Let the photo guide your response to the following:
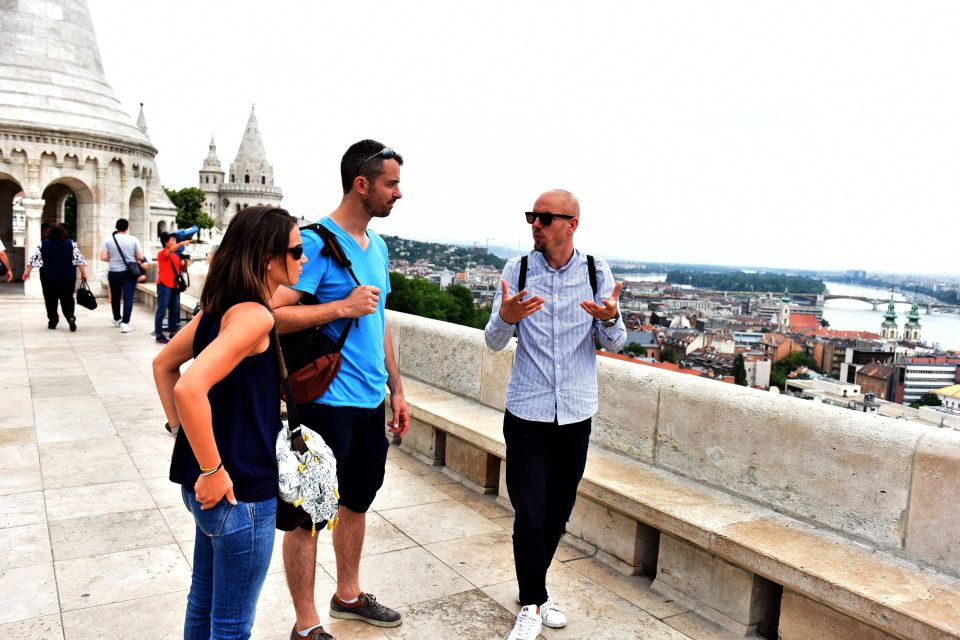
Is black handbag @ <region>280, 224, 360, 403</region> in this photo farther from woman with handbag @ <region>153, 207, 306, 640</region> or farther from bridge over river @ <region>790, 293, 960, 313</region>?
bridge over river @ <region>790, 293, 960, 313</region>

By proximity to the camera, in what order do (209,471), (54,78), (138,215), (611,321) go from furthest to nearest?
(138,215) < (54,78) < (611,321) < (209,471)

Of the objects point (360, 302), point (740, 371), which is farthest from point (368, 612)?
point (740, 371)

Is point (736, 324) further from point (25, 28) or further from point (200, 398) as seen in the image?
point (200, 398)

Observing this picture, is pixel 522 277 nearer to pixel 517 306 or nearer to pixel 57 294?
pixel 517 306

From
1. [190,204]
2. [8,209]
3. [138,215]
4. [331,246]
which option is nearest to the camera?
[331,246]

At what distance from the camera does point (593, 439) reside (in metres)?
4.34

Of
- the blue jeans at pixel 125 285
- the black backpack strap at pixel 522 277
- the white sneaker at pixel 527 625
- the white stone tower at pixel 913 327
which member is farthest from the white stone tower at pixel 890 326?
the white sneaker at pixel 527 625

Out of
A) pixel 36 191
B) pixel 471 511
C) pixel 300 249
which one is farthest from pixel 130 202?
pixel 300 249

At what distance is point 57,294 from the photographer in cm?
1118

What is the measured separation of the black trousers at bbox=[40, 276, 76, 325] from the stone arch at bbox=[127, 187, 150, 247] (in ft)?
47.1

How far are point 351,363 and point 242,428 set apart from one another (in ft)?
2.58

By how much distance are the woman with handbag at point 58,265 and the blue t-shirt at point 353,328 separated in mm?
9345

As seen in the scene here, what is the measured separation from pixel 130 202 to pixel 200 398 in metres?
26.4

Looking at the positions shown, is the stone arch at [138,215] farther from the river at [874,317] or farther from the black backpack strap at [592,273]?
the river at [874,317]
